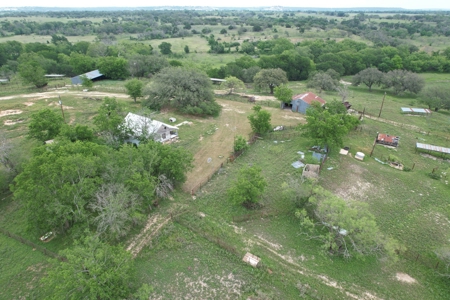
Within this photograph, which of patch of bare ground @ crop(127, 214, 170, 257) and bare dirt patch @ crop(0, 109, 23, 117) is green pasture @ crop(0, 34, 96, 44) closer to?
bare dirt patch @ crop(0, 109, 23, 117)

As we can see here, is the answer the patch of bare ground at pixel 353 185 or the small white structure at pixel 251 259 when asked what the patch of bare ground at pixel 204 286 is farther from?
the patch of bare ground at pixel 353 185

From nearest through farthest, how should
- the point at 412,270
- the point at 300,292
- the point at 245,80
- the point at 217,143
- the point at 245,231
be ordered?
the point at 300,292 → the point at 412,270 → the point at 245,231 → the point at 217,143 → the point at 245,80

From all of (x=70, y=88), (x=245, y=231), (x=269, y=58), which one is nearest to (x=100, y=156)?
(x=245, y=231)

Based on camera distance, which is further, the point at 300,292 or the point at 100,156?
the point at 100,156

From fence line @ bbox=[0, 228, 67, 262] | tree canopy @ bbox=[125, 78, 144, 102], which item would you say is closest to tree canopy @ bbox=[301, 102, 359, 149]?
fence line @ bbox=[0, 228, 67, 262]

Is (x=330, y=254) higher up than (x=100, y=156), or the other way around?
(x=100, y=156)

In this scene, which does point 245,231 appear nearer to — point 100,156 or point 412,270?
point 412,270
